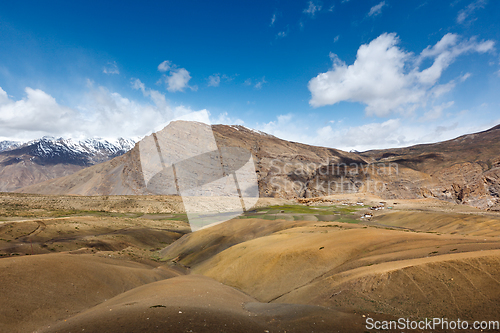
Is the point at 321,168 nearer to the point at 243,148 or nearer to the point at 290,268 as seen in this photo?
the point at 243,148

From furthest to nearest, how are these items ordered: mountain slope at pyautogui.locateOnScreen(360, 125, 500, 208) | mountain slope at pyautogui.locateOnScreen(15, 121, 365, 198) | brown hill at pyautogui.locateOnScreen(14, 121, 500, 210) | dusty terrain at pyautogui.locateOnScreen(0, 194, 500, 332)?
mountain slope at pyautogui.locateOnScreen(15, 121, 365, 198) → brown hill at pyautogui.locateOnScreen(14, 121, 500, 210) → mountain slope at pyautogui.locateOnScreen(360, 125, 500, 208) → dusty terrain at pyautogui.locateOnScreen(0, 194, 500, 332)

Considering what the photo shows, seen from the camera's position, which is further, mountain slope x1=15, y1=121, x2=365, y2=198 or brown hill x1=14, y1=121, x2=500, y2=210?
mountain slope x1=15, y1=121, x2=365, y2=198

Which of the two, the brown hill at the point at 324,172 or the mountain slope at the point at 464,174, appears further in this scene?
the brown hill at the point at 324,172

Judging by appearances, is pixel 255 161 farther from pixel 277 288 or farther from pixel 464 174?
pixel 277 288

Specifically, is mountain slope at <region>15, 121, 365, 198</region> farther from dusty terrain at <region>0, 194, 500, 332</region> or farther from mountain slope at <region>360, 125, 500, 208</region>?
dusty terrain at <region>0, 194, 500, 332</region>

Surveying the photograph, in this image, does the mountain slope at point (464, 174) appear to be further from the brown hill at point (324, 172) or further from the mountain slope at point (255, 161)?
the mountain slope at point (255, 161)

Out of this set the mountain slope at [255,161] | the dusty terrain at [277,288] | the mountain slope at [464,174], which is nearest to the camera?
the dusty terrain at [277,288]

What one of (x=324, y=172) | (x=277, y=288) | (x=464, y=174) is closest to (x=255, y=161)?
(x=324, y=172)

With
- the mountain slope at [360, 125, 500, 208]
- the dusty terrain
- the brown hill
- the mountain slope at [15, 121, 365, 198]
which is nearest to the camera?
the dusty terrain

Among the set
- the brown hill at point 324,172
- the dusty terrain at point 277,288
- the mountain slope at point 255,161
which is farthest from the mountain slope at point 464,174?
the dusty terrain at point 277,288

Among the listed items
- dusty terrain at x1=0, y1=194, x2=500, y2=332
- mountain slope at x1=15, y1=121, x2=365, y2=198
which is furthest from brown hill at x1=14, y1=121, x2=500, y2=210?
dusty terrain at x1=0, y1=194, x2=500, y2=332

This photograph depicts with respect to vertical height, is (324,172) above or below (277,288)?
above

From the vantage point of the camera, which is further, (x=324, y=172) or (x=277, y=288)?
(x=324, y=172)
